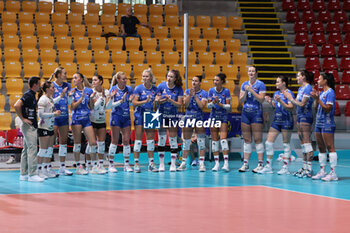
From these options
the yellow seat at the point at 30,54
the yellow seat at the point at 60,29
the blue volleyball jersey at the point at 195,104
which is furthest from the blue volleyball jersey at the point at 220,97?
the yellow seat at the point at 60,29

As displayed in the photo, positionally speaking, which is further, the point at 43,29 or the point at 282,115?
the point at 43,29

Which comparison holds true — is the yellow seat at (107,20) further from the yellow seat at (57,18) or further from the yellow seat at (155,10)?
the yellow seat at (155,10)

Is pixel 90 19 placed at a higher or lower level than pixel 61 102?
higher

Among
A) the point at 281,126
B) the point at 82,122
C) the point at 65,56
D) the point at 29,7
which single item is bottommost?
the point at 281,126

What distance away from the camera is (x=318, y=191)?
8531mm

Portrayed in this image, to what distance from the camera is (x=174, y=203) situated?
7344mm

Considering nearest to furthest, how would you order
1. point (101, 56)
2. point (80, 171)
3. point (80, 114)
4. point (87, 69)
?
point (80, 114) < point (80, 171) < point (87, 69) < point (101, 56)

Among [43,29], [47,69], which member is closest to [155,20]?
[43,29]

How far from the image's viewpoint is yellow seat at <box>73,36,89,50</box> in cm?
1703

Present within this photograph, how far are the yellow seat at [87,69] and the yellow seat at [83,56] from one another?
746mm

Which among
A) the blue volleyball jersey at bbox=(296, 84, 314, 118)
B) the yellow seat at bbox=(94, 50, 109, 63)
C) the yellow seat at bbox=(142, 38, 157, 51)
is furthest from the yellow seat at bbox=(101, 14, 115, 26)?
the blue volleyball jersey at bbox=(296, 84, 314, 118)

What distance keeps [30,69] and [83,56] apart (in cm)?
185

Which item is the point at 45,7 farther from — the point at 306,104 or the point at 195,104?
the point at 306,104

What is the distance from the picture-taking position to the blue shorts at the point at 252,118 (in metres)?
10.7
